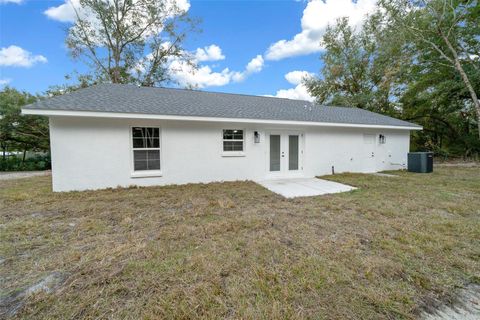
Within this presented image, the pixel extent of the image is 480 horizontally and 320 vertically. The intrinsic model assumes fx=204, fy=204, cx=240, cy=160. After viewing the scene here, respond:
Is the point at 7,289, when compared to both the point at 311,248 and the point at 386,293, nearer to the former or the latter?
the point at 311,248

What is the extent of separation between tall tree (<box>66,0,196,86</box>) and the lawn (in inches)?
549

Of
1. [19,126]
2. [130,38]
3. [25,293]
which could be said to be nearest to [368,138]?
[25,293]

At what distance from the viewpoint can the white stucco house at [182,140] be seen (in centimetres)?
603

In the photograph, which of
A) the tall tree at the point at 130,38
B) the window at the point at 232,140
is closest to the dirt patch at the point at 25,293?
the window at the point at 232,140

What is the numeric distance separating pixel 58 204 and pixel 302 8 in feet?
52.4

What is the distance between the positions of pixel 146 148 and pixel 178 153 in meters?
1.04

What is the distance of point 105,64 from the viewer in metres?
15.3

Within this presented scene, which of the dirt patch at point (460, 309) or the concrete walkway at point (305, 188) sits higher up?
the concrete walkway at point (305, 188)

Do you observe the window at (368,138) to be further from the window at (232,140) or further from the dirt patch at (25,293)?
the dirt patch at (25,293)

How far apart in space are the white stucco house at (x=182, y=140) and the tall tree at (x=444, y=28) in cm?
594

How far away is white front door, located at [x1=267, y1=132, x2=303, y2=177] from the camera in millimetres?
8344

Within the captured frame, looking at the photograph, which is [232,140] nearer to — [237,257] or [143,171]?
[143,171]

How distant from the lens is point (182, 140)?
280 inches

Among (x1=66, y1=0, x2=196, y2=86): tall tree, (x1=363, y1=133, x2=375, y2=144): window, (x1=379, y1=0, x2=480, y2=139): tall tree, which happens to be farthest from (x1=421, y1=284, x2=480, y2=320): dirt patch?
(x1=66, y1=0, x2=196, y2=86): tall tree
